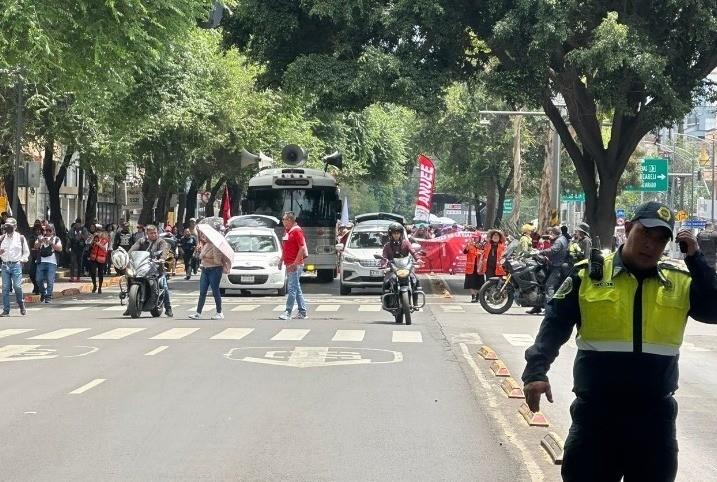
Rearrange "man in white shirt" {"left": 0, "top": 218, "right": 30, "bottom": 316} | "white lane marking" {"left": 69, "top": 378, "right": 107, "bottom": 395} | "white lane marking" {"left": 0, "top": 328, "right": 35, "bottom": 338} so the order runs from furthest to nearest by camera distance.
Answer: "man in white shirt" {"left": 0, "top": 218, "right": 30, "bottom": 316} → "white lane marking" {"left": 0, "top": 328, "right": 35, "bottom": 338} → "white lane marking" {"left": 69, "top": 378, "right": 107, "bottom": 395}

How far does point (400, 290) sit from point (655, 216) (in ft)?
54.8

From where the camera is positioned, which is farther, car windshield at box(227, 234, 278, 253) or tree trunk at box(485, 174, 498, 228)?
tree trunk at box(485, 174, 498, 228)

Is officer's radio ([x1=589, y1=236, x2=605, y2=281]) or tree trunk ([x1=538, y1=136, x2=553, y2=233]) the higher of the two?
tree trunk ([x1=538, y1=136, x2=553, y2=233])

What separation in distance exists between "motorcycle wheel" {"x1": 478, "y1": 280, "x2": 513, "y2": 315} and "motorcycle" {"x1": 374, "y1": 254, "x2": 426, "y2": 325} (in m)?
3.50

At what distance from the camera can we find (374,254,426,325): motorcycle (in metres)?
22.3

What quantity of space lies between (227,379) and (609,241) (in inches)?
955

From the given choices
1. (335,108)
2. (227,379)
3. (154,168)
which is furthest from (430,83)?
(227,379)

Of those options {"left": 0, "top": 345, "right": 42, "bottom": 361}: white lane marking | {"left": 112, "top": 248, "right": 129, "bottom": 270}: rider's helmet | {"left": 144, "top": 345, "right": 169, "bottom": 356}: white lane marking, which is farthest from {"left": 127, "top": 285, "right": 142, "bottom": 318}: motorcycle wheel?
{"left": 144, "top": 345, "right": 169, "bottom": 356}: white lane marking

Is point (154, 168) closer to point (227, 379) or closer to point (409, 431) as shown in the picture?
point (227, 379)

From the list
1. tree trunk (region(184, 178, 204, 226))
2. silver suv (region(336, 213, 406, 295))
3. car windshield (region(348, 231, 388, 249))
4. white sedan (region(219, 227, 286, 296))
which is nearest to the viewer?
white sedan (region(219, 227, 286, 296))

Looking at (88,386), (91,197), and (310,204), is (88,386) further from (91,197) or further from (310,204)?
(91,197)

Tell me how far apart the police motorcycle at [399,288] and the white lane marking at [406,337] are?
1.56 m

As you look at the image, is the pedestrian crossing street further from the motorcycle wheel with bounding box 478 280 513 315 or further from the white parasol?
the motorcycle wheel with bounding box 478 280 513 315

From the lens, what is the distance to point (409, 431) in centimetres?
1048
